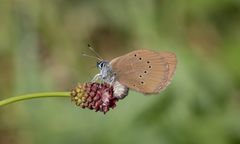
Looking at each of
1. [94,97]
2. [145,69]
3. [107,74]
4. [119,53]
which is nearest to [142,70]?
[145,69]

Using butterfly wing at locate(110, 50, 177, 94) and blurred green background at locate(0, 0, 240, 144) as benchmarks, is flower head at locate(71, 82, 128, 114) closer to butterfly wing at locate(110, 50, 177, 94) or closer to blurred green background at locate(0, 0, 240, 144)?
butterfly wing at locate(110, 50, 177, 94)

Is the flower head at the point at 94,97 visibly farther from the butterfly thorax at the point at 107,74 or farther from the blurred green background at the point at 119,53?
the blurred green background at the point at 119,53

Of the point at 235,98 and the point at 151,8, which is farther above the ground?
the point at 151,8

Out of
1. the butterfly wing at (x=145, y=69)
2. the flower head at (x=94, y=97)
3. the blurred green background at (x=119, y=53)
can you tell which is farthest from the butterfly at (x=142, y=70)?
Result: the blurred green background at (x=119, y=53)

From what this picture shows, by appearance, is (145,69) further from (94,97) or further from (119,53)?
(119,53)

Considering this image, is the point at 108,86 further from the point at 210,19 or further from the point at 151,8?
the point at 210,19

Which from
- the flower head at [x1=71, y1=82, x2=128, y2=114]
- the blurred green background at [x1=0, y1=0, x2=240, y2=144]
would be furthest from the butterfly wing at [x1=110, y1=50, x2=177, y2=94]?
the blurred green background at [x1=0, y1=0, x2=240, y2=144]

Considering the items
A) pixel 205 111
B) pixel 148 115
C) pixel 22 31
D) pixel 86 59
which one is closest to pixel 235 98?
pixel 205 111
